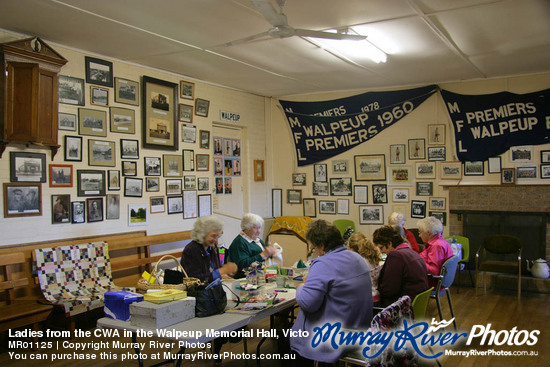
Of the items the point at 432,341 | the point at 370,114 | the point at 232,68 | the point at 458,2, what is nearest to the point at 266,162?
the point at 370,114

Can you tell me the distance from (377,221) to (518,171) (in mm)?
2422

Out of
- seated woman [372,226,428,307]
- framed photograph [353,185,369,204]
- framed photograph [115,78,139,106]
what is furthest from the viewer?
framed photograph [353,185,369,204]

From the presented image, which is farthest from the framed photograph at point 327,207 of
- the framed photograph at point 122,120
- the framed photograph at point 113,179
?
the framed photograph at point 113,179

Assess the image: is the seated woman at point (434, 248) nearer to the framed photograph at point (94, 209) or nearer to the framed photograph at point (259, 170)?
the framed photograph at point (94, 209)

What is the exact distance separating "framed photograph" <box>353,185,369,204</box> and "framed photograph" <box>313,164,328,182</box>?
2.06 feet

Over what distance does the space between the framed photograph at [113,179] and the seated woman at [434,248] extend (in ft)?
12.6

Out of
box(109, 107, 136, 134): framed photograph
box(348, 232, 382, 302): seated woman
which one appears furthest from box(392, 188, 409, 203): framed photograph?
box(109, 107, 136, 134): framed photograph

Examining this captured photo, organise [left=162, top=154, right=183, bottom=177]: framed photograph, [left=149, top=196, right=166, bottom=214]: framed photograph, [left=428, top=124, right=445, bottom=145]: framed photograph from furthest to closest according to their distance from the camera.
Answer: [left=428, top=124, right=445, bottom=145]: framed photograph, [left=162, top=154, right=183, bottom=177]: framed photograph, [left=149, top=196, right=166, bottom=214]: framed photograph

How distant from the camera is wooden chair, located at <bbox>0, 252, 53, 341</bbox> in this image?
4477mm

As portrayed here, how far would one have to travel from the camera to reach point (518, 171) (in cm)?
737

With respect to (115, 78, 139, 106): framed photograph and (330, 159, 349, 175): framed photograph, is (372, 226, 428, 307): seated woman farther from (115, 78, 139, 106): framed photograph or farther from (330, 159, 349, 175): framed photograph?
(330, 159, 349, 175): framed photograph

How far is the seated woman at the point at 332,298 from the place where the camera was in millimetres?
3084

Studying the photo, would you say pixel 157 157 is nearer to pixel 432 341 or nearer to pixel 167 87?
pixel 167 87

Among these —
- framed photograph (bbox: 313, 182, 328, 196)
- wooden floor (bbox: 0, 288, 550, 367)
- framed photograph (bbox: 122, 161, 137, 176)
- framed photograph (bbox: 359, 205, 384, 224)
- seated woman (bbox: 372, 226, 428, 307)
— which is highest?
framed photograph (bbox: 122, 161, 137, 176)
